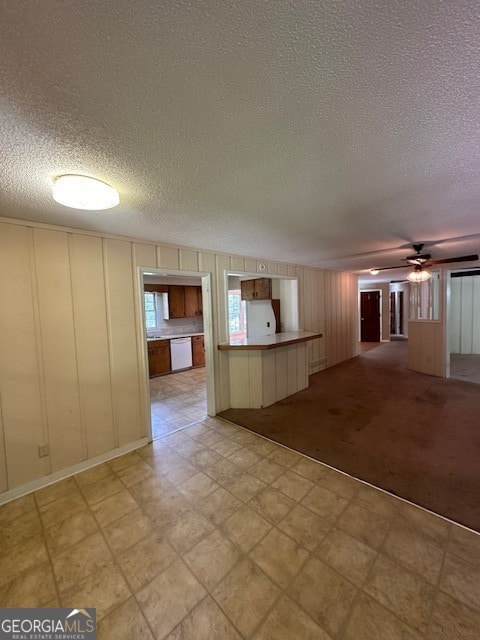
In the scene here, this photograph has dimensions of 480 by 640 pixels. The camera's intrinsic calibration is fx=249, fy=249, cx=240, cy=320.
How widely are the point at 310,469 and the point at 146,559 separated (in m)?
1.50

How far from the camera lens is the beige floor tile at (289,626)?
1.18 metres

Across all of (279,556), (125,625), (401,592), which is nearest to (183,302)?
(279,556)

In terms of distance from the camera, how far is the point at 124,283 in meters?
2.77

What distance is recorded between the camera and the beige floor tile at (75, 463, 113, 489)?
2323 mm

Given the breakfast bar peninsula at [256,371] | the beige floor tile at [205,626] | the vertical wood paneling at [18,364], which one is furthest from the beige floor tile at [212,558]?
the breakfast bar peninsula at [256,371]

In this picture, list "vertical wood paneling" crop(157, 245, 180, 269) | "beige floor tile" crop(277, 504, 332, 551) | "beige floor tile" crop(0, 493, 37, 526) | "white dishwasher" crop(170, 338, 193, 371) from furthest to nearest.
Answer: "white dishwasher" crop(170, 338, 193, 371), "vertical wood paneling" crop(157, 245, 180, 269), "beige floor tile" crop(0, 493, 37, 526), "beige floor tile" crop(277, 504, 332, 551)

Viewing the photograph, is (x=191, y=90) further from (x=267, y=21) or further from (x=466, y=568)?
(x=466, y=568)

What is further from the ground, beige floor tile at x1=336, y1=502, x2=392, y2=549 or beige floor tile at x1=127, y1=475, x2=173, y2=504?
beige floor tile at x1=336, y1=502, x2=392, y2=549

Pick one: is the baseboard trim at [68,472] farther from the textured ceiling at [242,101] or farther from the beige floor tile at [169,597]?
the textured ceiling at [242,101]

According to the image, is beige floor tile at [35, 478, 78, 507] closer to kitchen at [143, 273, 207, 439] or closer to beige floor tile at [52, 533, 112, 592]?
beige floor tile at [52, 533, 112, 592]

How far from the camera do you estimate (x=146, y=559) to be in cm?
157

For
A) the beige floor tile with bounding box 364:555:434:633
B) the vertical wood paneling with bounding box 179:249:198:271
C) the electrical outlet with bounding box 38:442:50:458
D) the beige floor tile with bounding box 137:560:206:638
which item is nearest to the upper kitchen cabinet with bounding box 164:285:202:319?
the vertical wood paneling with bounding box 179:249:198:271

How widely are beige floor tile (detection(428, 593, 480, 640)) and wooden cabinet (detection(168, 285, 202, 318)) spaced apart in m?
5.92

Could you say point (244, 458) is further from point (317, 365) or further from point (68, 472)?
point (317, 365)
